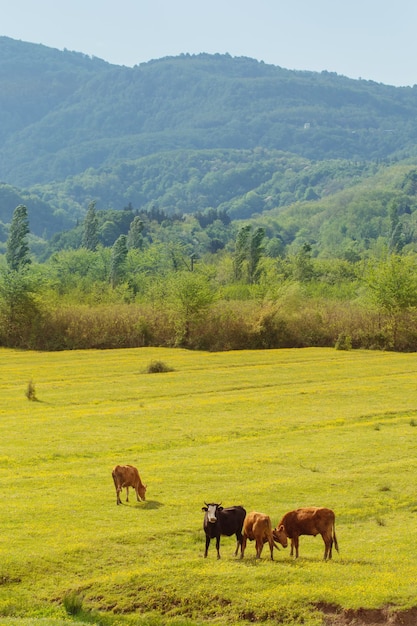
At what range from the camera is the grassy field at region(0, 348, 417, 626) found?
48.5 feet

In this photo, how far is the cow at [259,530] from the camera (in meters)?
15.8

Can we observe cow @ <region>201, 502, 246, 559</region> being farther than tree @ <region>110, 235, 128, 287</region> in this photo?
No

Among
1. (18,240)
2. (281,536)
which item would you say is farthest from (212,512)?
(18,240)

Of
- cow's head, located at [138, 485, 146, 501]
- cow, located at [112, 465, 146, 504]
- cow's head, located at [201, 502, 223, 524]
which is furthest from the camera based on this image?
cow's head, located at [138, 485, 146, 501]

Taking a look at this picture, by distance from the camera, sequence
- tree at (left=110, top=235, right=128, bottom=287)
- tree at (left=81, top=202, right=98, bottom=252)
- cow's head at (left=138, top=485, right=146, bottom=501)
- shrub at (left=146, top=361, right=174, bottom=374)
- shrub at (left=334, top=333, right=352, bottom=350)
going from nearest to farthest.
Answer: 1. cow's head at (left=138, top=485, right=146, bottom=501)
2. shrub at (left=146, top=361, right=174, bottom=374)
3. shrub at (left=334, top=333, right=352, bottom=350)
4. tree at (left=110, top=235, right=128, bottom=287)
5. tree at (left=81, top=202, right=98, bottom=252)

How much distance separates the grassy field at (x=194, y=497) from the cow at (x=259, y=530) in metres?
0.34

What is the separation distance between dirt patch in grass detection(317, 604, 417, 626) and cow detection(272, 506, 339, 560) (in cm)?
177

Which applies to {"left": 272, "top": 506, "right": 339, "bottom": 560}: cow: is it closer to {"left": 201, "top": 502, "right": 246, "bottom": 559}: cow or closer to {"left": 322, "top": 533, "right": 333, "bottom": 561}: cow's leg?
{"left": 322, "top": 533, "right": 333, "bottom": 561}: cow's leg

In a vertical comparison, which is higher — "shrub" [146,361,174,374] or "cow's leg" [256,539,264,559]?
"shrub" [146,361,174,374]

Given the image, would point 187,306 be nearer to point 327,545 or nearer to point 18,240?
point 18,240

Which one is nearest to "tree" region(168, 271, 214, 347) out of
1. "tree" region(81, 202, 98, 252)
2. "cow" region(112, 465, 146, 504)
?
"cow" region(112, 465, 146, 504)

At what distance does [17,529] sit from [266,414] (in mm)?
19003

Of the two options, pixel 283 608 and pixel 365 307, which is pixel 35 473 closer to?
pixel 283 608

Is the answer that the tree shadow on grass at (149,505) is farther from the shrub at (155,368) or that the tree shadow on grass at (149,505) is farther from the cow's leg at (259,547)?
the shrub at (155,368)
